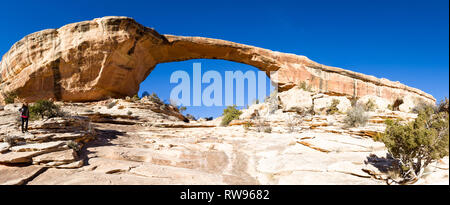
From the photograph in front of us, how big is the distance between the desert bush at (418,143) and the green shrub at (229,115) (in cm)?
1092

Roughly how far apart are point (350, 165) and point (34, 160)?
772 centimetres

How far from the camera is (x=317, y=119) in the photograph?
1201 cm

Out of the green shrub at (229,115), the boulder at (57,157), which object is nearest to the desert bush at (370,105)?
the green shrub at (229,115)

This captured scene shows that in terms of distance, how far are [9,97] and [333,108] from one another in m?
22.6

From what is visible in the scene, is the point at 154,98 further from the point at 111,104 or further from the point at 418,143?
the point at 418,143

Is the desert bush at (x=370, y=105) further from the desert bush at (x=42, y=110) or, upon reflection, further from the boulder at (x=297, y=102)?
the desert bush at (x=42, y=110)

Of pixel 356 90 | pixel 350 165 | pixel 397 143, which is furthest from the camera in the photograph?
pixel 356 90

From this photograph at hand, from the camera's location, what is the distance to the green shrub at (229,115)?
15.4m
